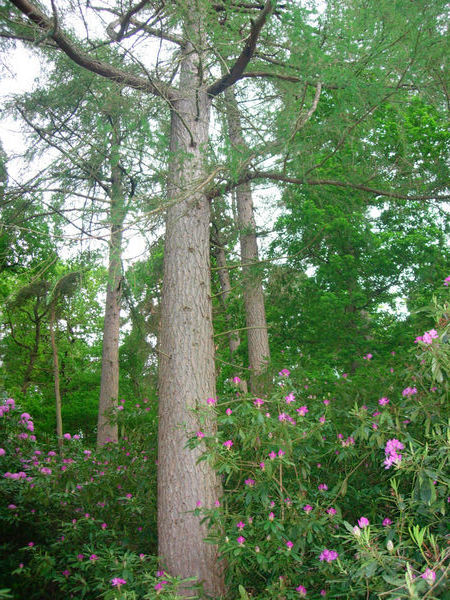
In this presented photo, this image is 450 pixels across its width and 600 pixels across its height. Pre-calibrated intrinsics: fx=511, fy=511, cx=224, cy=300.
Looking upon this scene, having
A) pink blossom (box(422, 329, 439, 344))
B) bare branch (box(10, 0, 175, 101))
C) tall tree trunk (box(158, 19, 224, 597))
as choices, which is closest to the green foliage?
pink blossom (box(422, 329, 439, 344))

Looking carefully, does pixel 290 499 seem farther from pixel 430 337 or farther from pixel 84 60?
pixel 84 60

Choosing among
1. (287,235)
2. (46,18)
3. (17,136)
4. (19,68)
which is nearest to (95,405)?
(287,235)

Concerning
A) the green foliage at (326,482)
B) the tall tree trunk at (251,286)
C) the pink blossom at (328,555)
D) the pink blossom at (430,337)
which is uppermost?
the tall tree trunk at (251,286)

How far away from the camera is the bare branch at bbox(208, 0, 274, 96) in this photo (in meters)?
4.12

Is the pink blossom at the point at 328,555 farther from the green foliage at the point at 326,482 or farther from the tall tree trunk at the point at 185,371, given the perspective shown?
the tall tree trunk at the point at 185,371

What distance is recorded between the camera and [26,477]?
5480 mm

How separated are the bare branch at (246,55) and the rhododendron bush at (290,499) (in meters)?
2.85

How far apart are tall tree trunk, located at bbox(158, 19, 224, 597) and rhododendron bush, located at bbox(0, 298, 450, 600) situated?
5.7 inches

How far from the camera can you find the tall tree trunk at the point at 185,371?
12.4ft

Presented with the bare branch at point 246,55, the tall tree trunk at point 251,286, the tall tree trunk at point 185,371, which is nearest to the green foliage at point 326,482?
the tall tree trunk at point 185,371

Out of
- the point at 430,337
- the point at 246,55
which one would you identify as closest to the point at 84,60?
the point at 246,55

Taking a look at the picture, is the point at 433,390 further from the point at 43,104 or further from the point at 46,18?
the point at 43,104

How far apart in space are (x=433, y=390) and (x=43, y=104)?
18.9ft

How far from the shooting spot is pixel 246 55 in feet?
15.4
